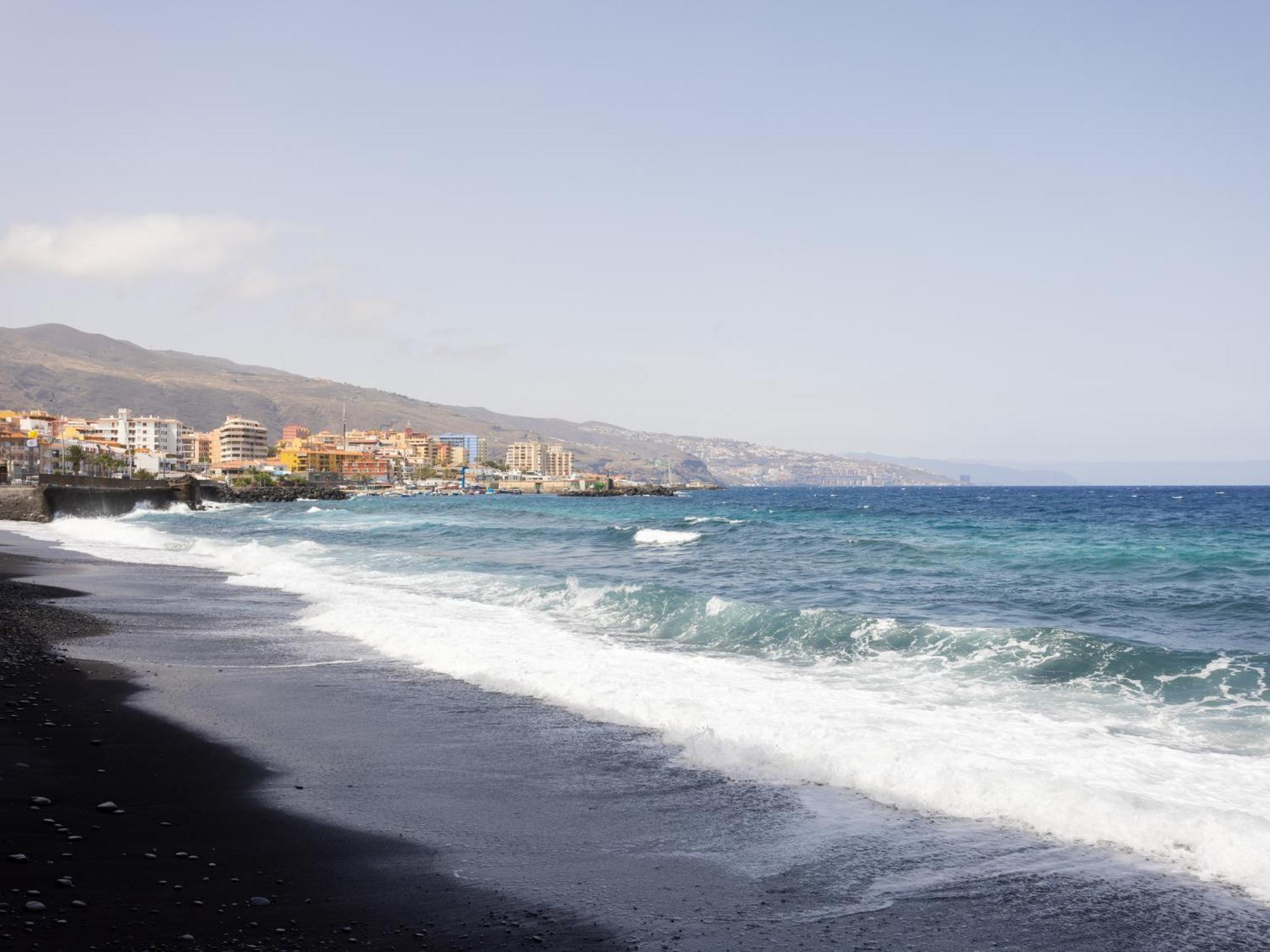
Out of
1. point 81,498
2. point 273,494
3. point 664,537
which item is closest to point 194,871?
point 664,537

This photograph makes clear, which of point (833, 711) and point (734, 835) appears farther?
point (833, 711)

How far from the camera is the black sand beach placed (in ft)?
16.9

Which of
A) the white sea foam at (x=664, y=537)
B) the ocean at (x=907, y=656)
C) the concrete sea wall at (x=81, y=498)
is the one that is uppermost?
the ocean at (x=907, y=656)

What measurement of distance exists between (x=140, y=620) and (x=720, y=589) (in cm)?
1217

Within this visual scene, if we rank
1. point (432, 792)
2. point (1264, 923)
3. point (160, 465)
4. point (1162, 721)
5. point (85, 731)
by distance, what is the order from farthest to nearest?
point (160, 465), point (1162, 721), point (85, 731), point (432, 792), point (1264, 923)

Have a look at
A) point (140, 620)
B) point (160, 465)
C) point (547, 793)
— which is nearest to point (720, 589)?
point (140, 620)

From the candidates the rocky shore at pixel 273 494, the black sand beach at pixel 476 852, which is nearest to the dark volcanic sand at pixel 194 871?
the black sand beach at pixel 476 852

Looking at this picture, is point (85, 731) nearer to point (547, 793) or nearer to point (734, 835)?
point (547, 793)

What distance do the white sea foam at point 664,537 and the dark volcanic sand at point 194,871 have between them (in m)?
31.4

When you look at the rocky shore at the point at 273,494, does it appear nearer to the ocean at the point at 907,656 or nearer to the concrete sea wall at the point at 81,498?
Answer: the concrete sea wall at the point at 81,498

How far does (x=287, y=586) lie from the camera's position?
23578 millimetres

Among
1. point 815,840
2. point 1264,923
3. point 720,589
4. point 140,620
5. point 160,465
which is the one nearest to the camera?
point 1264,923

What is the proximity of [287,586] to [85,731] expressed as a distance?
48.8ft

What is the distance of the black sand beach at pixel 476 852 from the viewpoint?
515 centimetres
